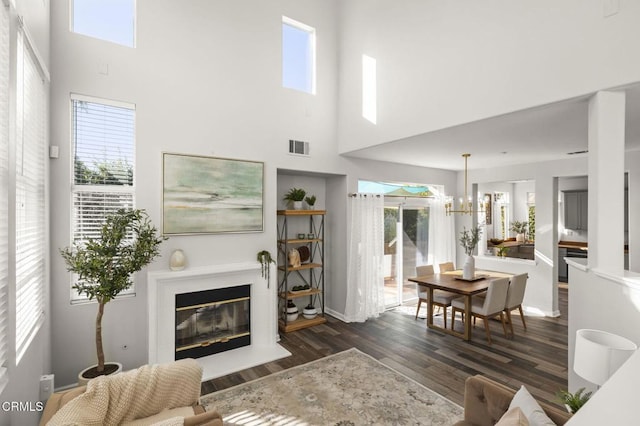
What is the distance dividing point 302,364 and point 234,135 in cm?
295

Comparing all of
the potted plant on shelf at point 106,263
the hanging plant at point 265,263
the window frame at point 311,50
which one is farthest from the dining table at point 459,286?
the potted plant on shelf at point 106,263

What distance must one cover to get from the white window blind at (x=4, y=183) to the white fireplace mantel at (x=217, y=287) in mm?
1704

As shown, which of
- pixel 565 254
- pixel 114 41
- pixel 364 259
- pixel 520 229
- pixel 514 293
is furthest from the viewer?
pixel 520 229

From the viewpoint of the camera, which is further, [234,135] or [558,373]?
[234,135]

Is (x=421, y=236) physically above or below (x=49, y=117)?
below

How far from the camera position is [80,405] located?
180cm

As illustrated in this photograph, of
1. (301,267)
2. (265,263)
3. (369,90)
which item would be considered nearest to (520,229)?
(369,90)

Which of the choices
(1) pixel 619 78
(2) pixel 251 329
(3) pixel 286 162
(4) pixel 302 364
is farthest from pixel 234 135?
(1) pixel 619 78

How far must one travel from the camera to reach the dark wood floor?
328cm

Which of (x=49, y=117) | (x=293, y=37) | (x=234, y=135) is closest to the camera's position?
(x=49, y=117)

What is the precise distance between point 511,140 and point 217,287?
4.15 meters

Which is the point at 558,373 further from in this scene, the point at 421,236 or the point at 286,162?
the point at 286,162

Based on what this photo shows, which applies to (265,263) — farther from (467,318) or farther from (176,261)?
(467,318)

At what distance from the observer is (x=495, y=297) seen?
4.18m
